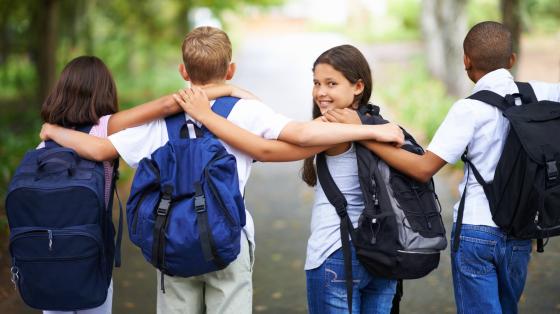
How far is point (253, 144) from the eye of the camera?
3117 millimetres

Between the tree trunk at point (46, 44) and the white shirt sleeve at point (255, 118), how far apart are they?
946 cm

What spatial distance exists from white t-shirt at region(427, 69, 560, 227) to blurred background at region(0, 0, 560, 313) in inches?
88.1

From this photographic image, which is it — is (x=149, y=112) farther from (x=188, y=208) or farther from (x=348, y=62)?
(x=348, y=62)

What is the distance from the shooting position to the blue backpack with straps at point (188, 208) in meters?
2.89

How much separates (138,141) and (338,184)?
2.94 feet

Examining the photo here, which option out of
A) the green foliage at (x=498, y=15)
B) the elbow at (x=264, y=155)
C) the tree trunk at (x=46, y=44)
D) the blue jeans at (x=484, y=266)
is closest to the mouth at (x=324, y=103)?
the elbow at (x=264, y=155)

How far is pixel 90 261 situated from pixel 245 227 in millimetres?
702

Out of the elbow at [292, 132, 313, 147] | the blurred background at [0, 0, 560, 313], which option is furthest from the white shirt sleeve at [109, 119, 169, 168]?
the blurred background at [0, 0, 560, 313]

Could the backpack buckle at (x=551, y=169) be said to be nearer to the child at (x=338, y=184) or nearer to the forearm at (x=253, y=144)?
the child at (x=338, y=184)

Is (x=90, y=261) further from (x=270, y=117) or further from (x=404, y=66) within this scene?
(x=404, y=66)

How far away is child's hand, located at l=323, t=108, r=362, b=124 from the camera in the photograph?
3158mm

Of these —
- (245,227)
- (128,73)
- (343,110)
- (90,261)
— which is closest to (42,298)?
(90,261)

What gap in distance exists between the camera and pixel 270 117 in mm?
3170

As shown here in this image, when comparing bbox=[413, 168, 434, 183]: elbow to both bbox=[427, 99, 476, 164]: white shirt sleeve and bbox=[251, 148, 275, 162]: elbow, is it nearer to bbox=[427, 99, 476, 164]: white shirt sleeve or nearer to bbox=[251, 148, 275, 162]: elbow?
bbox=[427, 99, 476, 164]: white shirt sleeve
